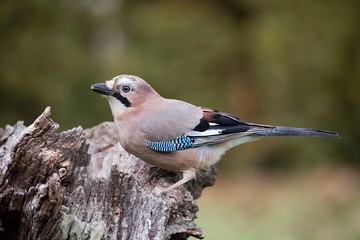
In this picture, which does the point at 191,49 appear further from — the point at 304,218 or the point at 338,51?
the point at 304,218

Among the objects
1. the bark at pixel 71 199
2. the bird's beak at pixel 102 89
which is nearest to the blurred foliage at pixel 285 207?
the bird's beak at pixel 102 89

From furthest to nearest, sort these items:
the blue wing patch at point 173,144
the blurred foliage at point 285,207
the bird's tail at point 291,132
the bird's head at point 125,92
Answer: the blurred foliage at point 285,207 < the bird's tail at point 291,132 < the bird's head at point 125,92 < the blue wing patch at point 173,144

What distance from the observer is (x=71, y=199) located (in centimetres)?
351

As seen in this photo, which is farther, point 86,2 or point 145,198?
point 86,2

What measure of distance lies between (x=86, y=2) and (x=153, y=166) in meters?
6.13

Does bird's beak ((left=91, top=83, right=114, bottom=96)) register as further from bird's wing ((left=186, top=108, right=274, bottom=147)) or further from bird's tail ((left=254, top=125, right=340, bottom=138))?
bird's tail ((left=254, top=125, right=340, bottom=138))

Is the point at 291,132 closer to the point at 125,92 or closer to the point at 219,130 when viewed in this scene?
the point at 219,130

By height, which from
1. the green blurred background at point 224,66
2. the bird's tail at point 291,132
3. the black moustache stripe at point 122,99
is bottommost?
the black moustache stripe at point 122,99

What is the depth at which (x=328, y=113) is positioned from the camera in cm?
954

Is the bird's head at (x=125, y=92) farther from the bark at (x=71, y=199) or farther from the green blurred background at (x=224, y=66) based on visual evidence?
the green blurred background at (x=224, y=66)

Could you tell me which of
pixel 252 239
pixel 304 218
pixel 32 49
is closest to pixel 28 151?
pixel 252 239

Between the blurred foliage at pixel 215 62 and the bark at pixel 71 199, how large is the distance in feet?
18.9

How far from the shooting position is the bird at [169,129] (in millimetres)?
4555

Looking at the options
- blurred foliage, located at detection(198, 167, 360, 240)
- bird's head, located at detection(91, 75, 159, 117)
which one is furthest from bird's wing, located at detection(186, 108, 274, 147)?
blurred foliage, located at detection(198, 167, 360, 240)
